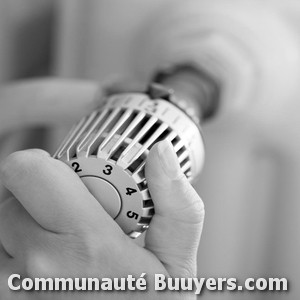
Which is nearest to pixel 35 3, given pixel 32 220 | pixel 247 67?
pixel 247 67

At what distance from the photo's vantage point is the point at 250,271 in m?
0.42

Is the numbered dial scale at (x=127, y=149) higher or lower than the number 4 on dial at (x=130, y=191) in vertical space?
higher

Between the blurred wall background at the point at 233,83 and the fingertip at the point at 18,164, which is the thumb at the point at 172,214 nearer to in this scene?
the fingertip at the point at 18,164

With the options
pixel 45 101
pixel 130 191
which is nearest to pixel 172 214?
pixel 130 191

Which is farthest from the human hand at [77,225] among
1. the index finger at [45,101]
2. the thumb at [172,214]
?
the index finger at [45,101]

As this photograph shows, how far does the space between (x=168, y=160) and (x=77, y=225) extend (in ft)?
0.13

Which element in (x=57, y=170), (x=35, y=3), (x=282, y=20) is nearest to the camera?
(x=57, y=170)

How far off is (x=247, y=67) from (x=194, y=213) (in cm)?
17

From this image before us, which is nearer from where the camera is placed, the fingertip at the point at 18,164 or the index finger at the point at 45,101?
the fingertip at the point at 18,164

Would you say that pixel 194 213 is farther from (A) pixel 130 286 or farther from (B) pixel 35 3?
(B) pixel 35 3

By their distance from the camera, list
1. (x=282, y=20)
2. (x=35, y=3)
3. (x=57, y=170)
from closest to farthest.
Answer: (x=57, y=170) → (x=282, y=20) → (x=35, y=3)

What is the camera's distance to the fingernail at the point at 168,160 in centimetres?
19

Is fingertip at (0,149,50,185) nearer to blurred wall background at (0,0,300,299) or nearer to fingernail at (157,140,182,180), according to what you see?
fingernail at (157,140,182,180)

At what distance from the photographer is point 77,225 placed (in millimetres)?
190
